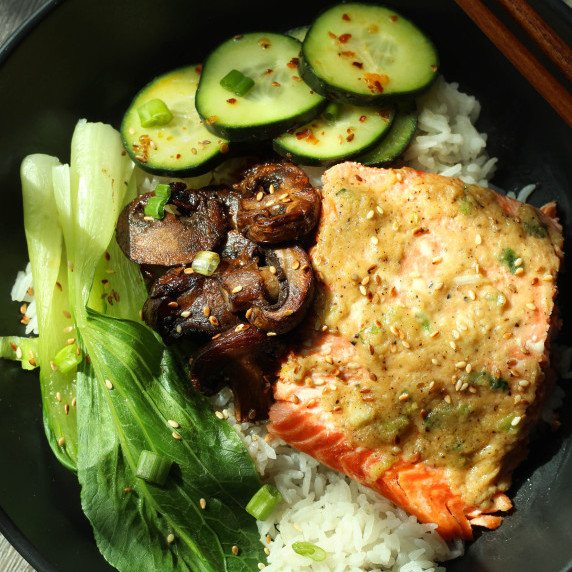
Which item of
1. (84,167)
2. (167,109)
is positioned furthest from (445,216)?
(84,167)

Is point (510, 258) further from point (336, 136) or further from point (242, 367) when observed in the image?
point (242, 367)

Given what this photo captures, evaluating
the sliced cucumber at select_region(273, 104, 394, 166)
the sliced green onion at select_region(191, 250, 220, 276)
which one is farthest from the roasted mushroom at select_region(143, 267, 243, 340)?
the sliced cucumber at select_region(273, 104, 394, 166)

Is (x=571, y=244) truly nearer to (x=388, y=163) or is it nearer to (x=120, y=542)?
(x=388, y=163)

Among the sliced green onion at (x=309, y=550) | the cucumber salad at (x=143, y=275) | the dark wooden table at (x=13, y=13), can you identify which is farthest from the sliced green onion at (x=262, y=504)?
the dark wooden table at (x=13, y=13)

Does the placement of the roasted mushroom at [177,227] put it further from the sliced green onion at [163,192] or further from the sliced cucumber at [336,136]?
the sliced cucumber at [336,136]

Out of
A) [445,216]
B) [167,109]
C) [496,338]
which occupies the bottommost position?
[167,109]

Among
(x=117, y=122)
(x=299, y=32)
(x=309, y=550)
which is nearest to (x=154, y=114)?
(x=117, y=122)

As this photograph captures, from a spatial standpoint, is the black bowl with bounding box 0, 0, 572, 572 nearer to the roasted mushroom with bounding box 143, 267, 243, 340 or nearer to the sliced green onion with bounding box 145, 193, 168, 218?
the sliced green onion with bounding box 145, 193, 168, 218
